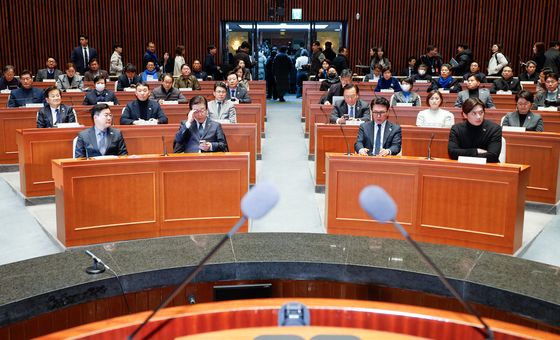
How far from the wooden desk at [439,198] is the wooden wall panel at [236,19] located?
11763 mm

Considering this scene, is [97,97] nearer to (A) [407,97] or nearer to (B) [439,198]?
(A) [407,97]

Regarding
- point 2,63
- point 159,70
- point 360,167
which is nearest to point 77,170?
point 360,167

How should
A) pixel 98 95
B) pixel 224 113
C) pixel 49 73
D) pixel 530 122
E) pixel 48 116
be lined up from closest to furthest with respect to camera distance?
pixel 530 122, pixel 48 116, pixel 224 113, pixel 98 95, pixel 49 73

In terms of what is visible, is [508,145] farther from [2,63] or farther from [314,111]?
[2,63]

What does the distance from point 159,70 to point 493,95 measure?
7.97 meters

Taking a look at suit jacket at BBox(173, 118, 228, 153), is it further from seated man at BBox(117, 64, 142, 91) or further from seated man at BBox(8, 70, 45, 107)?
seated man at BBox(117, 64, 142, 91)

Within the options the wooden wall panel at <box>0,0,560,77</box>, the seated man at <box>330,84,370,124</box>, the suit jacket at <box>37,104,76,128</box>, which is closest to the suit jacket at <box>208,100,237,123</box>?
the seated man at <box>330,84,370,124</box>

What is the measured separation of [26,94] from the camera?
30.3 ft

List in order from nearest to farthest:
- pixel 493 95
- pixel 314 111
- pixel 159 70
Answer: pixel 314 111, pixel 493 95, pixel 159 70

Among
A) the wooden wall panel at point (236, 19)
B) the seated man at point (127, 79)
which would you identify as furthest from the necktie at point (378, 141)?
the wooden wall panel at point (236, 19)

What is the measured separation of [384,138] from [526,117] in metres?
2.16

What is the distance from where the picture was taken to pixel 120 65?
15273 millimetres

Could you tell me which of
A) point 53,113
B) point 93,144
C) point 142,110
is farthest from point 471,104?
point 53,113

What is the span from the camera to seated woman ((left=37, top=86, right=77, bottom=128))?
24.2ft
